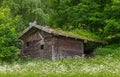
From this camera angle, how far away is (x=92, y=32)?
1686 inches

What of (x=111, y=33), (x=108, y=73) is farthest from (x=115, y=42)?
(x=108, y=73)

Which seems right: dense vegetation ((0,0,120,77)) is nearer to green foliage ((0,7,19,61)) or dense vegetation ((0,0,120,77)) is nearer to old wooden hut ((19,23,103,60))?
green foliage ((0,7,19,61))

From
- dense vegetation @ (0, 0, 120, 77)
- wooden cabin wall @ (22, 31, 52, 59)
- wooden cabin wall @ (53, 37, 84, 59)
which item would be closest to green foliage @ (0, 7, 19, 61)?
dense vegetation @ (0, 0, 120, 77)

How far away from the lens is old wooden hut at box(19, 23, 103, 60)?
120ft

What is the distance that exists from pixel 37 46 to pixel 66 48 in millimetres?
2819

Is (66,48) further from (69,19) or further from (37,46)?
(69,19)

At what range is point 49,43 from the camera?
1452 inches

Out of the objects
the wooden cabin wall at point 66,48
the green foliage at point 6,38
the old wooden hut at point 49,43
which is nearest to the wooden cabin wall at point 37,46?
the old wooden hut at point 49,43

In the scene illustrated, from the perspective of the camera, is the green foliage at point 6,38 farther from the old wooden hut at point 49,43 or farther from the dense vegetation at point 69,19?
the old wooden hut at point 49,43

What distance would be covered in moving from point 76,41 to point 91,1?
576cm

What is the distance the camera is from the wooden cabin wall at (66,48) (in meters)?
36.7

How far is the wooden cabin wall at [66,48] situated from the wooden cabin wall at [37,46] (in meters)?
0.60

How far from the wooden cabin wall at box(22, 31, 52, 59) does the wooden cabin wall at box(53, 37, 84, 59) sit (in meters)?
0.60

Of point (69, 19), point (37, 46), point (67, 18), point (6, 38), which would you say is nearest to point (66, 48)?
point (37, 46)
